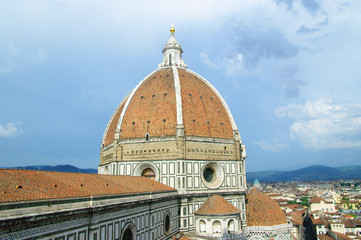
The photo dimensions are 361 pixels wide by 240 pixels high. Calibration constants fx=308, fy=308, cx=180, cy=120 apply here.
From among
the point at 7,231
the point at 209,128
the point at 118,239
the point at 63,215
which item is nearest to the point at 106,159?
the point at 209,128

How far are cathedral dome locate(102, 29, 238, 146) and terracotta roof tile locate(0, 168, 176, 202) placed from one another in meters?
12.1

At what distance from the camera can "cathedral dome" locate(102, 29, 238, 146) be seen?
33.8 metres

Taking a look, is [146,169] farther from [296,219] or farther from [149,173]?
[296,219]

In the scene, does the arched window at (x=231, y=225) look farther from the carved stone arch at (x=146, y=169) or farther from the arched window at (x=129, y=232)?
the arched window at (x=129, y=232)

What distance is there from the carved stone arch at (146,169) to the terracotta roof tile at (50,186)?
31.4 ft

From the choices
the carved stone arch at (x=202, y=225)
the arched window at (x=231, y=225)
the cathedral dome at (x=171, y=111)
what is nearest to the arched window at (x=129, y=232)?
the carved stone arch at (x=202, y=225)

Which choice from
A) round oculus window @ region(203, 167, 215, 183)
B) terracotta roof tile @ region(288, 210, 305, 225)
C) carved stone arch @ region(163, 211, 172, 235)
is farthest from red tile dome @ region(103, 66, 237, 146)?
terracotta roof tile @ region(288, 210, 305, 225)

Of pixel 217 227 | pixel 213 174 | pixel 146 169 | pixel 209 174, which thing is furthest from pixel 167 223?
pixel 213 174

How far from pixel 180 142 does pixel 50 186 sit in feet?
59.3

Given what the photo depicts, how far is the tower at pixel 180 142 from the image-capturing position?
3195 cm

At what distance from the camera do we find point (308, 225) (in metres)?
72.9

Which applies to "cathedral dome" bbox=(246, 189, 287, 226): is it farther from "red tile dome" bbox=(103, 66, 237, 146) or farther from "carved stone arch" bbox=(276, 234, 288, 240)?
"red tile dome" bbox=(103, 66, 237, 146)

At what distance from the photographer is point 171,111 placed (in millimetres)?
34344

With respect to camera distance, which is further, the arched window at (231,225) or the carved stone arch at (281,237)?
the carved stone arch at (281,237)
